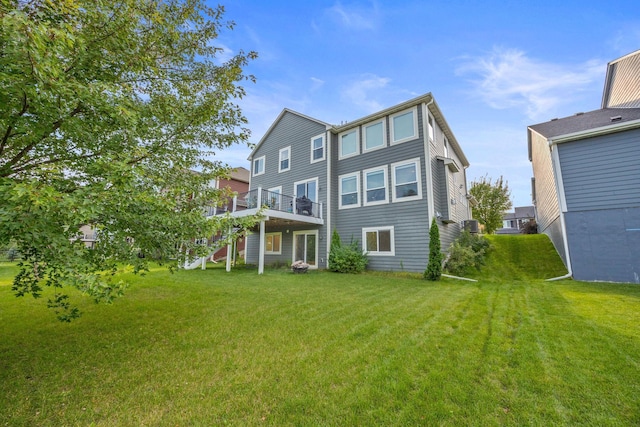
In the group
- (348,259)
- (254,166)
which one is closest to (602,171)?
(348,259)

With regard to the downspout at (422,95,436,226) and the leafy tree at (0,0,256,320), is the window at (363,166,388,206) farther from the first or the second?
the leafy tree at (0,0,256,320)

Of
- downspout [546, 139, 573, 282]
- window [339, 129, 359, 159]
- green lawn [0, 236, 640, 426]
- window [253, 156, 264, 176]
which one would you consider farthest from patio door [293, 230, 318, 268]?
downspout [546, 139, 573, 282]

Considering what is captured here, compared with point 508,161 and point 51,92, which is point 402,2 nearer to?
point 51,92

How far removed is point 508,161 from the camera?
2253 centimetres

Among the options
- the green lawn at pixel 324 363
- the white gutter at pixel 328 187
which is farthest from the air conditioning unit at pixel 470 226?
the green lawn at pixel 324 363

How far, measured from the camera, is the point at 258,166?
1742cm

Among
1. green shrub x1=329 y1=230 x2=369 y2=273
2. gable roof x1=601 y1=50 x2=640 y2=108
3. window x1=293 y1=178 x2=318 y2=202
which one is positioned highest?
gable roof x1=601 y1=50 x2=640 y2=108

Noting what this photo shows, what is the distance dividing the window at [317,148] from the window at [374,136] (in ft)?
8.02

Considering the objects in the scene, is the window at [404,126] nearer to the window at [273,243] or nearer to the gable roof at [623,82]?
the window at [273,243]

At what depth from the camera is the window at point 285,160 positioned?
51.1 feet

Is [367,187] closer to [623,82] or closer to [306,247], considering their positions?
[306,247]

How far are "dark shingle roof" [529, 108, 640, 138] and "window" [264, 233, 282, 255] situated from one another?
14.0 meters

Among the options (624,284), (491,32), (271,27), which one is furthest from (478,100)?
(271,27)

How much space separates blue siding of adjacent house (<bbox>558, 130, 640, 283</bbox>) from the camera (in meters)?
7.94
